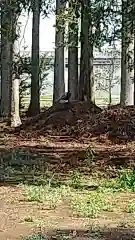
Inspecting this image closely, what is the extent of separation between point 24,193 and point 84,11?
217 inches

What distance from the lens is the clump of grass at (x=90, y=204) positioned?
7.19 meters

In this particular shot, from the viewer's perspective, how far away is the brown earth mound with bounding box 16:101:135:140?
17.2 metres

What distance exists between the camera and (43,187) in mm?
8938

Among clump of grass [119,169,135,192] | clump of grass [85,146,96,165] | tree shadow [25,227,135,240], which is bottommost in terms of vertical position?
clump of grass [85,146,96,165]

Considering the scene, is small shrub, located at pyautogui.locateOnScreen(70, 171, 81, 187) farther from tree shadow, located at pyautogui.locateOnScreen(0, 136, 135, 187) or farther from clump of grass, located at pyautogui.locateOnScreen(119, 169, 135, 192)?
clump of grass, located at pyautogui.locateOnScreen(119, 169, 135, 192)

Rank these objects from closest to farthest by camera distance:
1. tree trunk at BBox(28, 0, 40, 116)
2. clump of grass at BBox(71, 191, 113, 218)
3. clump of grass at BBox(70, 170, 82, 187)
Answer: clump of grass at BBox(71, 191, 113, 218) → clump of grass at BBox(70, 170, 82, 187) → tree trunk at BBox(28, 0, 40, 116)

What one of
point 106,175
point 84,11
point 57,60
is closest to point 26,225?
point 106,175

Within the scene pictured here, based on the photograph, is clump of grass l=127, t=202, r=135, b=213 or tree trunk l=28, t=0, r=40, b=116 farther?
tree trunk l=28, t=0, r=40, b=116

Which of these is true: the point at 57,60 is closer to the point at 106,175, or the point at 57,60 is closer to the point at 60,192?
the point at 106,175

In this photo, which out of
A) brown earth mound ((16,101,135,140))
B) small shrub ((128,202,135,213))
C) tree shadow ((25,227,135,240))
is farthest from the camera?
brown earth mound ((16,101,135,140))

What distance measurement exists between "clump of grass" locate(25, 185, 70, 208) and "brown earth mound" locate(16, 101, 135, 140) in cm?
773

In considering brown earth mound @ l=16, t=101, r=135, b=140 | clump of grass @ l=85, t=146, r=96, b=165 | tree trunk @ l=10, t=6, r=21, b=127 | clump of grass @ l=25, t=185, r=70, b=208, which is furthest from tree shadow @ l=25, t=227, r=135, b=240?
tree trunk @ l=10, t=6, r=21, b=127

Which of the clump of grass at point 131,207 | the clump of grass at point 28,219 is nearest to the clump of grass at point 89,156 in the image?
the clump of grass at point 131,207

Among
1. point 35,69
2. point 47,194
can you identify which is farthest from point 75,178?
point 35,69
